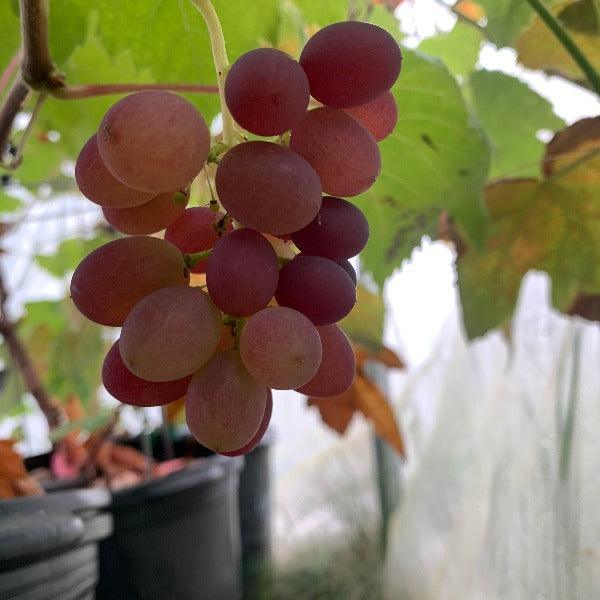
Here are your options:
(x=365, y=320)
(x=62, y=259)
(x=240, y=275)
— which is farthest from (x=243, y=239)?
(x=62, y=259)

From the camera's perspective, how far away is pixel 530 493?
22.6 inches

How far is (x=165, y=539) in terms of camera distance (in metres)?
0.57

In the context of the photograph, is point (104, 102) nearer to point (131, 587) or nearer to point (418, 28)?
point (418, 28)

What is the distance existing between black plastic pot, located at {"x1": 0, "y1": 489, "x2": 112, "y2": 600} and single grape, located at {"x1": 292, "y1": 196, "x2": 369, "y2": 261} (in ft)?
0.72

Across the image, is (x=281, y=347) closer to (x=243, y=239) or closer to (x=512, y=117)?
(x=243, y=239)

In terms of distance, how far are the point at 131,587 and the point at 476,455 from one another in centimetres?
39

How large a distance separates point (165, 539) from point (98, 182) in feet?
1.47

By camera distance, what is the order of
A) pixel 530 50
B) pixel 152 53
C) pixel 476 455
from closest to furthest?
1. pixel 152 53
2. pixel 530 50
3. pixel 476 455

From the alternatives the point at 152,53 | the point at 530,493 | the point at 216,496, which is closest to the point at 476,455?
the point at 530,493

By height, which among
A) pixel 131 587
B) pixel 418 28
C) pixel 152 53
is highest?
pixel 418 28

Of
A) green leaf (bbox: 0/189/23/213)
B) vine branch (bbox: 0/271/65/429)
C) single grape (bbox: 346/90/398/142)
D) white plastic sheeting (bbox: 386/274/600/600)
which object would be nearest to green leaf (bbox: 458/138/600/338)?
white plastic sheeting (bbox: 386/274/600/600)

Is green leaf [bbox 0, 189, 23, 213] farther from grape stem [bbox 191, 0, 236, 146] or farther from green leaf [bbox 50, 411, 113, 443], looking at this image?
grape stem [bbox 191, 0, 236, 146]

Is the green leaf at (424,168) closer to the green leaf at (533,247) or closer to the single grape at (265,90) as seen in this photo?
the green leaf at (533,247)

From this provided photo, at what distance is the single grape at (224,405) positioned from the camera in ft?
0.62
